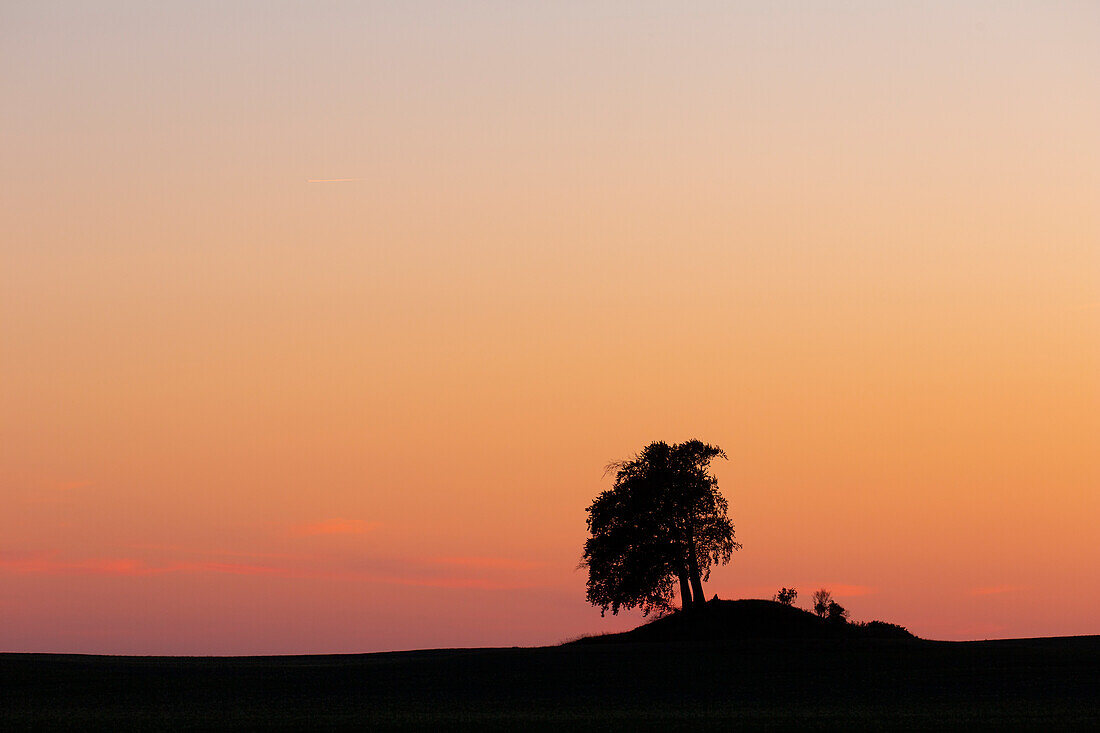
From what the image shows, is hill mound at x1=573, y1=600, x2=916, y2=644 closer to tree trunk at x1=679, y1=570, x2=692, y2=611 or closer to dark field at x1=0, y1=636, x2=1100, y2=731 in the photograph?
tree trunk at x1=679, y1=570, x2=692, y2=611

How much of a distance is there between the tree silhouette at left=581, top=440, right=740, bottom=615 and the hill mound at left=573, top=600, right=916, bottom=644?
7.58 ft

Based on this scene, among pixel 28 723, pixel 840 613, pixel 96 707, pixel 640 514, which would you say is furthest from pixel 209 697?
pixel 840 613

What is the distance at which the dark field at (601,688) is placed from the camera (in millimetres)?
36531

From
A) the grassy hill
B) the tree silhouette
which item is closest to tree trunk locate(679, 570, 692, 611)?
the tree silhouette

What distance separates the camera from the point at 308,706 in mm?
41312

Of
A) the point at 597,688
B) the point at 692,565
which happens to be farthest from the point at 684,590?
the point at 597,688

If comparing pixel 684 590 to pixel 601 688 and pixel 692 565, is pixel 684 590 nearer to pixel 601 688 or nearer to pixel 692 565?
pixel 692 565

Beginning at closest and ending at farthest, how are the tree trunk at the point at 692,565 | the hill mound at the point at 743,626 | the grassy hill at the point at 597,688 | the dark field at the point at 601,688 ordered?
the grassy hill at the point at 597,688 → the dark field at the point at 601,688 → the hill mound at the point at 743,626 → the tree trunk at the point at 692,565

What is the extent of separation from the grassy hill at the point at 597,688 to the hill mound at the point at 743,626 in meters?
11.2

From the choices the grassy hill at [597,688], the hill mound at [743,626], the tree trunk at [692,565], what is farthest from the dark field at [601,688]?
the tree trunk at [692,565]

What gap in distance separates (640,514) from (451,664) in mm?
28664

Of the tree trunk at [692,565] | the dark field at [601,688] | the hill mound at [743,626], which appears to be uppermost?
the tree trunk at [692,565]

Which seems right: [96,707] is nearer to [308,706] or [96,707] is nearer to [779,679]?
[308,706]

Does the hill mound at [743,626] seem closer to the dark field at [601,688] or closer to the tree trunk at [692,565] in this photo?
the tree trunk at [692,565]
